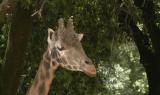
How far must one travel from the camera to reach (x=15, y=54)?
330 inches

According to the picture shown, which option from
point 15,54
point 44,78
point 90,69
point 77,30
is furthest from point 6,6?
point 90,69

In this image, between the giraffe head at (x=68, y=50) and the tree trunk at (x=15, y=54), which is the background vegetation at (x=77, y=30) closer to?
the tree trunk at (x=15, y=54)

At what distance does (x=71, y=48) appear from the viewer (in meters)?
5.75

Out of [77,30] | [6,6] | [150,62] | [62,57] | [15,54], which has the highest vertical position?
[6,6]

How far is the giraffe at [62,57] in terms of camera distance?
219 inches

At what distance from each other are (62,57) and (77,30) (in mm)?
3731

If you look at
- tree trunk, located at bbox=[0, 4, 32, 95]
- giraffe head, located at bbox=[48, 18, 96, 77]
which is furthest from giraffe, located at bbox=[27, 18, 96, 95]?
tree trunk, located at bbox=[0, 4, 32, 95]

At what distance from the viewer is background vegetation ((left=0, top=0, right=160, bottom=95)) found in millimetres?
8398

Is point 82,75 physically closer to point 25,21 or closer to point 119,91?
point 25,21

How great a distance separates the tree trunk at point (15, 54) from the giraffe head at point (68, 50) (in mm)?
2498

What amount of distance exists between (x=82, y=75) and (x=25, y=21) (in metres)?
2.29

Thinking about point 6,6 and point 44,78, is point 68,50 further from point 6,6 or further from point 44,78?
point 6,6

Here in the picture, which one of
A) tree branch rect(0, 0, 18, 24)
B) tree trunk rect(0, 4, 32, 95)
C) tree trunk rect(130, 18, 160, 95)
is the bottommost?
tree trunk rect(130, 18, 160, 95)

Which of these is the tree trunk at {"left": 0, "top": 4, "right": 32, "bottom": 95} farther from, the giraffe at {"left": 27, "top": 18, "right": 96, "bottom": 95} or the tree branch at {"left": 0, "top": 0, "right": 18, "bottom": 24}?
the giraffe at {"left": 27, "top": 18, "right": 96, "bottom": 95}
